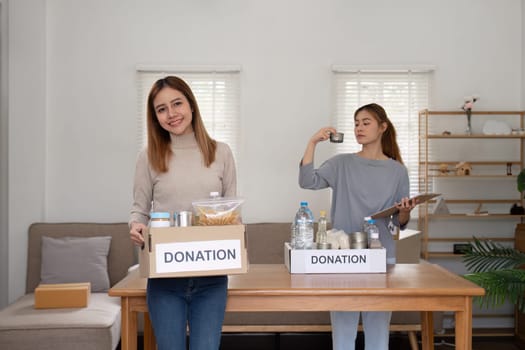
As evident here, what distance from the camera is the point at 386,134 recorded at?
2.74 m

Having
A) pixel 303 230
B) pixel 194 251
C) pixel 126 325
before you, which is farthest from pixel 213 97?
pixel 194 251

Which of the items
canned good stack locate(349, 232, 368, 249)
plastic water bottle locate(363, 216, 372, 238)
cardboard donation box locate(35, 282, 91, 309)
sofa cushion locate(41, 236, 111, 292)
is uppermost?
plastic water bottle locate(363, 216, 372, 238)

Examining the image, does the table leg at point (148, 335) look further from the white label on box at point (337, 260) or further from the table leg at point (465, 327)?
the table leg at point (465, 327)

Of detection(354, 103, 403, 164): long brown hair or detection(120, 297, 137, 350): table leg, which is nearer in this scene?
detection(120, 297, 137, 350): table leg

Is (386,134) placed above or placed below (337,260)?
above

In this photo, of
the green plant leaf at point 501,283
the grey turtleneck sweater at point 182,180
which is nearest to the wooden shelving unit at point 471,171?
the green plant leaf at point 501,283

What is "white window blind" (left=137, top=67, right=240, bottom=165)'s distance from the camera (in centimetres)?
443

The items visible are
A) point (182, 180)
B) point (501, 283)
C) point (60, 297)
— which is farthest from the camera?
point (60, 297)

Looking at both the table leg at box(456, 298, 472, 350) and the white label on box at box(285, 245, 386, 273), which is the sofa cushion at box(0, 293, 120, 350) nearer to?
the white label on box at box(285, 245, 386, 273)

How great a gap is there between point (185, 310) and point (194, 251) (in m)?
0.22

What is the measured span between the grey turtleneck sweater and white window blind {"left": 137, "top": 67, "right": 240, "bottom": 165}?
2351 mm

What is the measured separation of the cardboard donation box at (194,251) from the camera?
5.96 feet

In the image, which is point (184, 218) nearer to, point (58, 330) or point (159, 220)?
point (159, 220)

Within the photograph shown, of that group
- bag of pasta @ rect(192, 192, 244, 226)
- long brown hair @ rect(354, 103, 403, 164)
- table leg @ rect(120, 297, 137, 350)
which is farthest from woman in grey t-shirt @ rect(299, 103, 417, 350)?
table leg @ rect(120, 297, 137, 350)
